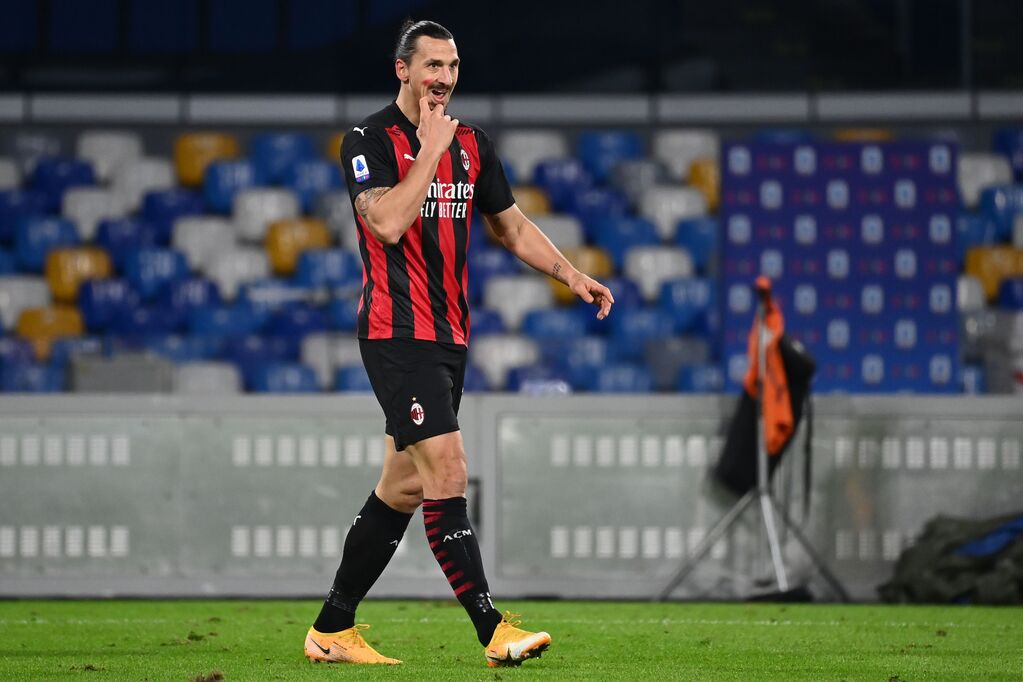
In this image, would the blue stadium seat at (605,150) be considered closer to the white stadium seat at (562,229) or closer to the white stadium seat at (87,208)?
the white stadium seat at (562,229)

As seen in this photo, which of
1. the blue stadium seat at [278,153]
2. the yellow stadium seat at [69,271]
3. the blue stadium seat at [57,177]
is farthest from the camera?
the blue stadium seat at [278,153]

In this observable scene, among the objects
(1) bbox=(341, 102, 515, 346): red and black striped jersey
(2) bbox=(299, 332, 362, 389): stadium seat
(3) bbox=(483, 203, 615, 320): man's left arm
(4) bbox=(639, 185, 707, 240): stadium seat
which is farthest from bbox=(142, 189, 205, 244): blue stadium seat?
(1) bbox=(341, 102, 515, 346): red and black striped jersey

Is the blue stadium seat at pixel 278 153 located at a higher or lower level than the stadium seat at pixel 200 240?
higher

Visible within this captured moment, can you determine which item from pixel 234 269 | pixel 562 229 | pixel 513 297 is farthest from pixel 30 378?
pixel 562 229

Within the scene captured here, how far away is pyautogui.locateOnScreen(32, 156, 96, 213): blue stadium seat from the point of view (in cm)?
1497

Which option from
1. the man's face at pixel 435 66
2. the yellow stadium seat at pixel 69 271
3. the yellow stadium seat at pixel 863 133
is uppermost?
the yellow stadium seat at pixel 863 133

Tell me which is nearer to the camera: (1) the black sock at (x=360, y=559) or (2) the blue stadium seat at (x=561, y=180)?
(1) the black sock at (x=360, y=559)

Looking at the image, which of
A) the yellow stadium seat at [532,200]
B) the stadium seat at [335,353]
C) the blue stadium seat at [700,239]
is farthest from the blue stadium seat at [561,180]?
the stadium seat at [335,353]

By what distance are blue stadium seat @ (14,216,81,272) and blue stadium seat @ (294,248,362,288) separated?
2.16 m

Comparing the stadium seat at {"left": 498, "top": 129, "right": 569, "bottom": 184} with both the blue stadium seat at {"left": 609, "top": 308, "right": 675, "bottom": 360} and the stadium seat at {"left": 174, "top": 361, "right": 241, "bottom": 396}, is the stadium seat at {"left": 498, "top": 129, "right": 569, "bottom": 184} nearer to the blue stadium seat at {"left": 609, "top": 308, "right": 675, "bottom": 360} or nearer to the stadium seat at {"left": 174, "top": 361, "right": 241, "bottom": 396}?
the blue stadium seat at {"left": 609, "top": 308, "right": 675, "bottom": 360}

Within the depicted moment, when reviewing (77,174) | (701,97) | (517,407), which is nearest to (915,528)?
(517,407)

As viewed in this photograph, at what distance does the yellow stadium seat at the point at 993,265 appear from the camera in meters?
13.9

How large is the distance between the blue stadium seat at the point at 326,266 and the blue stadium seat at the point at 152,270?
1057 millimetres

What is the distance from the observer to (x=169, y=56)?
51.8 ft
